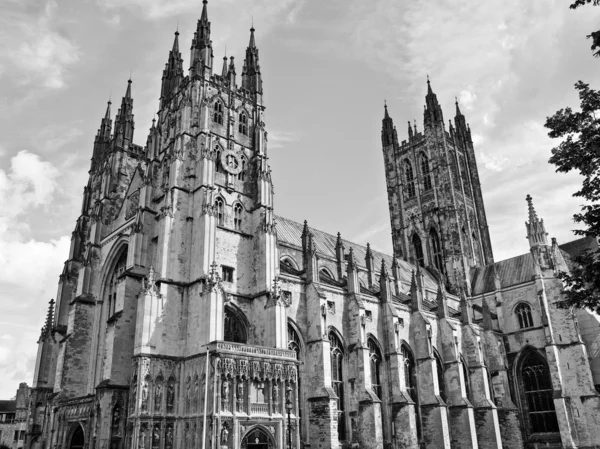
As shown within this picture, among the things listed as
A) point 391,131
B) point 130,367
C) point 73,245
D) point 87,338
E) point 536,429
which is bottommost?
point 536,429

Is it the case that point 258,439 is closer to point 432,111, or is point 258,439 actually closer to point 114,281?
point 114,281

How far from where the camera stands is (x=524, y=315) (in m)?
52.8

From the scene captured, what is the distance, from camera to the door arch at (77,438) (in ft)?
110

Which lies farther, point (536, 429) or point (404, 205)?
point (404, 205)

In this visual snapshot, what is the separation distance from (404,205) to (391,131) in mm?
12747

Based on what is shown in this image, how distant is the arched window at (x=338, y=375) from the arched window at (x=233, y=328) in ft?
22.6

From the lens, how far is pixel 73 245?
45.6 m

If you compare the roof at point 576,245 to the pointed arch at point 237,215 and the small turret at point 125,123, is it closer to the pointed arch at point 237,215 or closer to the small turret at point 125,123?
the pointed arch at point 237,215

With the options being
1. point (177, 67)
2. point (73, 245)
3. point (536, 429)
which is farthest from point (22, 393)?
point (536, 429)

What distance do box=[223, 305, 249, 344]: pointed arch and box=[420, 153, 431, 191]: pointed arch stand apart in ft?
137

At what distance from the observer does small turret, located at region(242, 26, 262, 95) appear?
43438 mm

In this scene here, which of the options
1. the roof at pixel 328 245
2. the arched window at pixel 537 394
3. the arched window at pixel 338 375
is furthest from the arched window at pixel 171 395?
the arched window at pixel 537 394

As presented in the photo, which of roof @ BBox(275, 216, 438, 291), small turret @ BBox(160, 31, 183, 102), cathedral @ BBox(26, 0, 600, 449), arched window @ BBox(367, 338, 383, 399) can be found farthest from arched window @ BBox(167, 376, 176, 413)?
small turret @ BBox(160, 31, 183, 102)

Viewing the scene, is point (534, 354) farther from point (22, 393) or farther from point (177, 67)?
point (22, 393)
